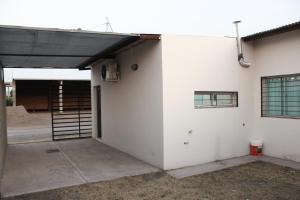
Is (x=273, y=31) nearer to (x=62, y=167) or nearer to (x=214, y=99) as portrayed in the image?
(x=214, y=99)

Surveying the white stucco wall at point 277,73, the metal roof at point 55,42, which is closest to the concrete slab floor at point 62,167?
the metal roof at point 55,42

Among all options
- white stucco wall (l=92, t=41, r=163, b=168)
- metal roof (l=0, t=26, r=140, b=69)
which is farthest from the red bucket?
metal roof (l=0, t=26, r=140, b=69)

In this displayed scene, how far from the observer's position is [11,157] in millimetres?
8617

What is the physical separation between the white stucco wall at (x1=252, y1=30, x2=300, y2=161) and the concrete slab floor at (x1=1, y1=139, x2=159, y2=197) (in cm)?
358

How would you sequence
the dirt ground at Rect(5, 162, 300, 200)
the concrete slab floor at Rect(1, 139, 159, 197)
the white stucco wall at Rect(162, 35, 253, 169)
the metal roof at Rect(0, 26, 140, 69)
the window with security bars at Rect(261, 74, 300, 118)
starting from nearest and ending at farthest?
the dirt ground at Rect(5, 162, 300, 200) → the metal roof at Rect(0, 26, 140, 69) → the concrete slab floor at Rect(1, 139, 159, 197) → the white stucco wall at Rect(162, 35, 253, 169) → the window with security bars at Rect(261, 74, 300, 118)

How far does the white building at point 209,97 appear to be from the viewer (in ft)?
22.5

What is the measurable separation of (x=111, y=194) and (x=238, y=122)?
445 cm

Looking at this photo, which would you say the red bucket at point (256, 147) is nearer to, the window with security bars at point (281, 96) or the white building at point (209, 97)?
the white building at point (209, 97)

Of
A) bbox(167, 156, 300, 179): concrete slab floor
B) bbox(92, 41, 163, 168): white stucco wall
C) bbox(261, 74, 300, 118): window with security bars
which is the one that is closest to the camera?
bbox(167, 156, 300, 179): concrete slab floor

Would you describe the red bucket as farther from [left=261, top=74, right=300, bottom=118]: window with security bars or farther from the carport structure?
the carport structure

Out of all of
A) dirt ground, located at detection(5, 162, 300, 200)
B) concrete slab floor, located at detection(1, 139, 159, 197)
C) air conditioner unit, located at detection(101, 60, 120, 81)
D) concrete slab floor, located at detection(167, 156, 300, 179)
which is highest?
air conditioner unit, located at detection(101, 60, 120, 81)

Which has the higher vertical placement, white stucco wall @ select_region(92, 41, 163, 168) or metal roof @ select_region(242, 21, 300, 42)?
metal roof @ select_region(242, 21, 300, 42)

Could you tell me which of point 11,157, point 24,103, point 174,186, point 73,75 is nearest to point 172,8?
point 73,75

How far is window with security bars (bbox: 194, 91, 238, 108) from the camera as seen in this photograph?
7.43 m
